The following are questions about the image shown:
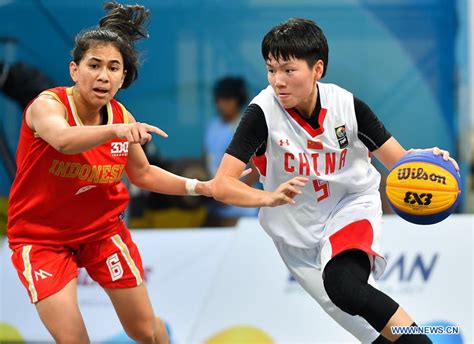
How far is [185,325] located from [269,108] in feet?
9.19

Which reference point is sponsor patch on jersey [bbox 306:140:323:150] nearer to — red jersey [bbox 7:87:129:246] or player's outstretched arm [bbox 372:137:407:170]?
player's outstretched arm [bbox 372:137:407:170]

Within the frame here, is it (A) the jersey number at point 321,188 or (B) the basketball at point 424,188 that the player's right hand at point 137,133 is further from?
(B) the basketball at point 424,188

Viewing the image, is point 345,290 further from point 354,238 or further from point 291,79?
point 291,79

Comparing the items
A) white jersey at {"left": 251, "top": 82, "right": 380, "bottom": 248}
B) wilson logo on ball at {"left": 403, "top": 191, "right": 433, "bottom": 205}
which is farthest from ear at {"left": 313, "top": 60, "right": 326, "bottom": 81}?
wilson logo on ball at {"left": 403, "top": 191, "right": 433, "bottom": 205}

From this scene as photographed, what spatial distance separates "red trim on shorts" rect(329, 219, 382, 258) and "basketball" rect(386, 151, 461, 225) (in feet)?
0.61

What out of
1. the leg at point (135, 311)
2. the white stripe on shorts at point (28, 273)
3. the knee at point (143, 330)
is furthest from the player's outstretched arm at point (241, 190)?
the white stripe on shorts at point (28, 273)

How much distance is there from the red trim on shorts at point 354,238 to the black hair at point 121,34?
129 cm

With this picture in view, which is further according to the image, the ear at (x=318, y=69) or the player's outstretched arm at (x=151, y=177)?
the player's outstretched arm at (x=151, y=177)

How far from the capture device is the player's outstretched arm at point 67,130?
4508mm

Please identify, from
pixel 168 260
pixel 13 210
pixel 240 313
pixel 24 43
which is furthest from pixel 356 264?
pixel 24 43

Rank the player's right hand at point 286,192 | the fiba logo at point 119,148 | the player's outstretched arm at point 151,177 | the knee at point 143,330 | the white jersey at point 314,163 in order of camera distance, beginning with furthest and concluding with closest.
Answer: the player's outstretched arm at point 151,177, the knee at point 143,330, the fiba logo at point 119,148, the white jersey at point 314,163, the player's right hand at point 286,192

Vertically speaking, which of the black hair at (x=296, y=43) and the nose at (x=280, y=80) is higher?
the black hair at (x=296, y=43)

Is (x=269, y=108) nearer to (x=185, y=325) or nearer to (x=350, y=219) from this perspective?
(x=350, y=219)

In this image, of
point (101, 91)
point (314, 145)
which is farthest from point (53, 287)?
point (314, 145)
